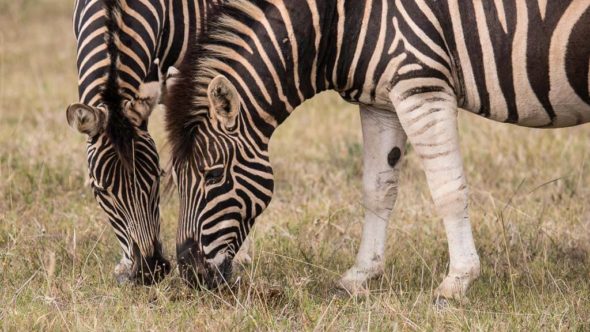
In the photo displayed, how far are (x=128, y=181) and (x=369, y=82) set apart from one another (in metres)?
1.52

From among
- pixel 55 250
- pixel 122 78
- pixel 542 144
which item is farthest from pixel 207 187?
pixel 542 144

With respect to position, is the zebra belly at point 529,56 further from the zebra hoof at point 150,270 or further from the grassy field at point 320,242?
the zebra hoof at point 150,270

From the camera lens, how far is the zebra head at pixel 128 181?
18.4ft

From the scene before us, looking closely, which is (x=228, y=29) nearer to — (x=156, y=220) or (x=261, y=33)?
(x=261, y=33)

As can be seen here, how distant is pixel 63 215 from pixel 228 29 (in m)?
2.66

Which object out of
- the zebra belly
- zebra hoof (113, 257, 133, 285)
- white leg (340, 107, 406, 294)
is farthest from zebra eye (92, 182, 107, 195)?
the zebra belly

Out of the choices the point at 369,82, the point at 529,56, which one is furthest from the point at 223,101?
the point at 529,56

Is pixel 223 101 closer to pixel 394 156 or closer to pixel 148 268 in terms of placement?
pixel 148 268

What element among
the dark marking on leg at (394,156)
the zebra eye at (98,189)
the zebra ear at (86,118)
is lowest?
the zebra eye at (98,189)

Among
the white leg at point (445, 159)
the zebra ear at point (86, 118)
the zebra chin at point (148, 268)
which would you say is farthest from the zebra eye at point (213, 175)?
the white leg at point (445, 159)

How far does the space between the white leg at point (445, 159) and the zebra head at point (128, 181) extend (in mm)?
1514

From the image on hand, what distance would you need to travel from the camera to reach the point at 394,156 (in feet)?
21.2

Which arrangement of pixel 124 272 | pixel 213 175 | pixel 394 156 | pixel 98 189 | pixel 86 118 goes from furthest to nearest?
pixel 394 156
pixel 124 272
pixel 98 189
pixel 213 175
pixel 86 118

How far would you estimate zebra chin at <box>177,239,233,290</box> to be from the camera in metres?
5.67
